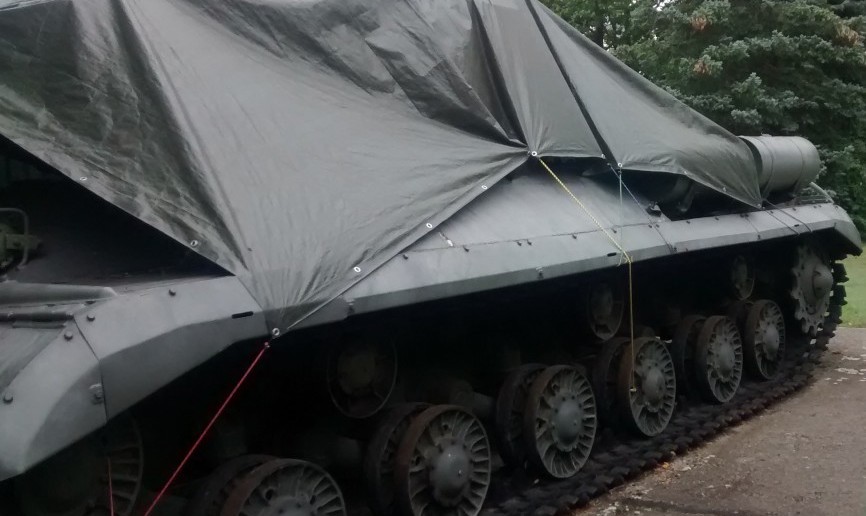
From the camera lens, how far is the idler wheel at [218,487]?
3.84 metres

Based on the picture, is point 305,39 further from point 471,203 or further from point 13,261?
point 13,261

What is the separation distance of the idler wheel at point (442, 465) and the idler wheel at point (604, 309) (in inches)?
60.5

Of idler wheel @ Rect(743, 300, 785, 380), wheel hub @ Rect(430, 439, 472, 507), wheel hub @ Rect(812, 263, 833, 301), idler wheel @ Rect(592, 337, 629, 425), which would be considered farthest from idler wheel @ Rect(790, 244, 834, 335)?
wheel hub @ Rect(430, 439, 472, 507)

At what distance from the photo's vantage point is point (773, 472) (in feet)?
19.8

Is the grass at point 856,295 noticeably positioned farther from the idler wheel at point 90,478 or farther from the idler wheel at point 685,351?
the idler wheel at point 90,478

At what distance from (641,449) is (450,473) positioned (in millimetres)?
Answer: 2023

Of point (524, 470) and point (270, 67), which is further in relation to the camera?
point (524, 470)

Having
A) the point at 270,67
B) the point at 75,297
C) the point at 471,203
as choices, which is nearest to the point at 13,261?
the point at 75,297

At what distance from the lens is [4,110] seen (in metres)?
3.46

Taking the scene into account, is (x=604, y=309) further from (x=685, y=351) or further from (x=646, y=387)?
(x=685, y=351)

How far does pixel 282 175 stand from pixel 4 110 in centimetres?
102

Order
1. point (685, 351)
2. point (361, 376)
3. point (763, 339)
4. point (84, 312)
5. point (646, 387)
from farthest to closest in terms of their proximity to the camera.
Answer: point (763, 339), point (685, 351), point (646, 387), point (361, 376), point (84, 312)

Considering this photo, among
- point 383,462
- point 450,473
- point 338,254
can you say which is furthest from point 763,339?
point 338,254

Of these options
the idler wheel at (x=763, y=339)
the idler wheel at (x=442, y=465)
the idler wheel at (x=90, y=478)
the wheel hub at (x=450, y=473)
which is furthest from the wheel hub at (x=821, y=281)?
the idler wheel at (x=90, y=478)
